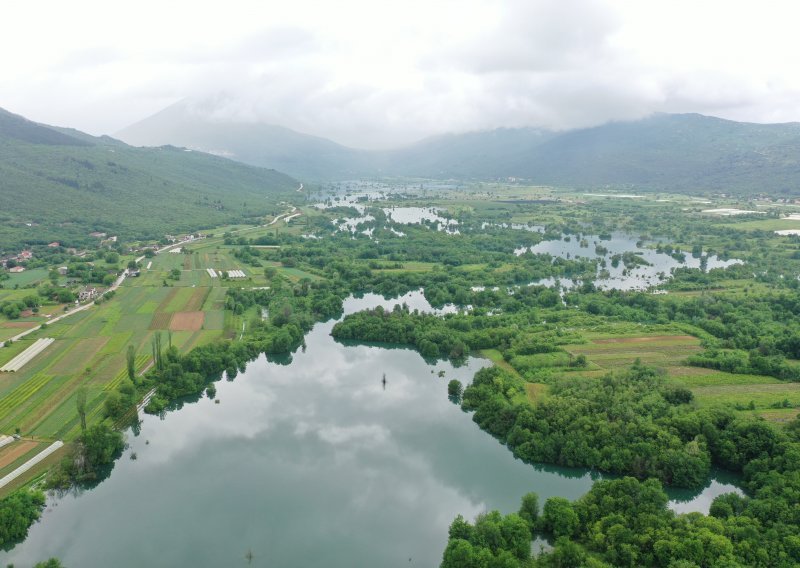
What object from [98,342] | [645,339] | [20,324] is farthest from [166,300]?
[645,339]

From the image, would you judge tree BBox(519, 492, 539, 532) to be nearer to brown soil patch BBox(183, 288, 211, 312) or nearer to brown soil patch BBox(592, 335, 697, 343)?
brown soil patch BBox(592, 335, 697, 343)

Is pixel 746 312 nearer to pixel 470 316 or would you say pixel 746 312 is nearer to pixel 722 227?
pixel 470 316

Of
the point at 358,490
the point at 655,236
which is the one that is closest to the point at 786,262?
the point at 655,236

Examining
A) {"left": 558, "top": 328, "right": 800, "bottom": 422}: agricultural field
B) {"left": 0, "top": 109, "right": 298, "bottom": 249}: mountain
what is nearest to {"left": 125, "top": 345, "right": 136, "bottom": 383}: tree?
{"left": 558, "top": 328, "right": 800, "bottom": 422}: agricultural field

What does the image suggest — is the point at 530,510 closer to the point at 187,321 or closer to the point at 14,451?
the point at 14,451

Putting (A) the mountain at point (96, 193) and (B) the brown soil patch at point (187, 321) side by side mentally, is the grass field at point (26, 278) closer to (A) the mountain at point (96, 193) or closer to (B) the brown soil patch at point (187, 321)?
(A) the mountain at point (96, 193)
